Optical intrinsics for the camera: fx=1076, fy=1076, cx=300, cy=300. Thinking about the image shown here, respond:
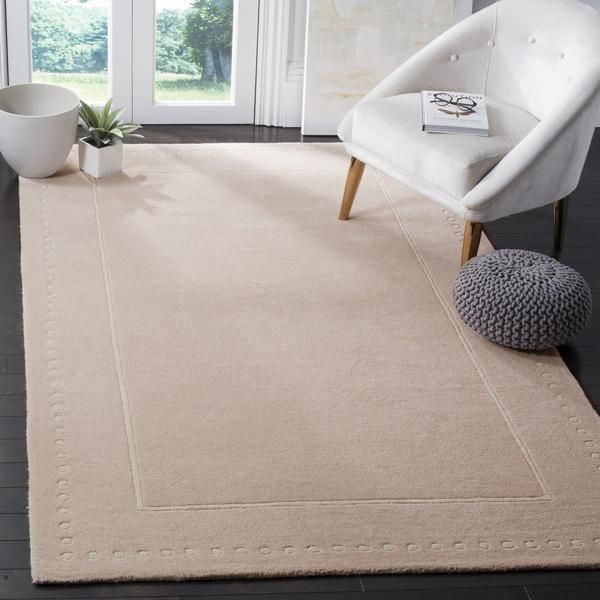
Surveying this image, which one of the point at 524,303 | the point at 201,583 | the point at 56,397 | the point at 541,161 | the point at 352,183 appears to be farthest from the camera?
the point at 352,183

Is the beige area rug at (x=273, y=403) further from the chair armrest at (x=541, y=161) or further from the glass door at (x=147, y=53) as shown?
the glass door at (x=147, y=53)

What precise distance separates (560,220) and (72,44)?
204 centimetres

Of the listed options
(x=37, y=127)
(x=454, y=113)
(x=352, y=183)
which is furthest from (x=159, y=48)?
(x=454, y=113)

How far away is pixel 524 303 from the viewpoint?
291 cm

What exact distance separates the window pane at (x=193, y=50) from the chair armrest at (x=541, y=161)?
159 cm

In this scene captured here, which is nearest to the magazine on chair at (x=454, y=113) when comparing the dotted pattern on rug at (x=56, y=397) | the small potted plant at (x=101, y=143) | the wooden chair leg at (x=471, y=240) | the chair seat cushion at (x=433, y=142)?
the chair seat cushion at (x=433, y=142)

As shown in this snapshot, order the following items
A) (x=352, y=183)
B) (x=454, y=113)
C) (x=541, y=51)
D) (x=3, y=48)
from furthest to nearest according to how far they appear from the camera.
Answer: (x=3, y=48) → (x=352, y=183) → (x=541, y=51) → (x=454, y=113)

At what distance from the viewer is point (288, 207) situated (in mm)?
3799

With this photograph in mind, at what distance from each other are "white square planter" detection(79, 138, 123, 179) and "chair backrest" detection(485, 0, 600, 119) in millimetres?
1345

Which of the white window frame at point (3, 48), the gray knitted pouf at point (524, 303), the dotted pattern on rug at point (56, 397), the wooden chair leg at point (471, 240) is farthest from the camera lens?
the white window frame at point (3, 48)

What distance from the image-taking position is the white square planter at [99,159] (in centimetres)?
385

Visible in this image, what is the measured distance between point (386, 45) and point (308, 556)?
8.84 ft

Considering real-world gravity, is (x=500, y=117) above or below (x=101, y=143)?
above

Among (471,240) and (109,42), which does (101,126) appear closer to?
(109,42)
